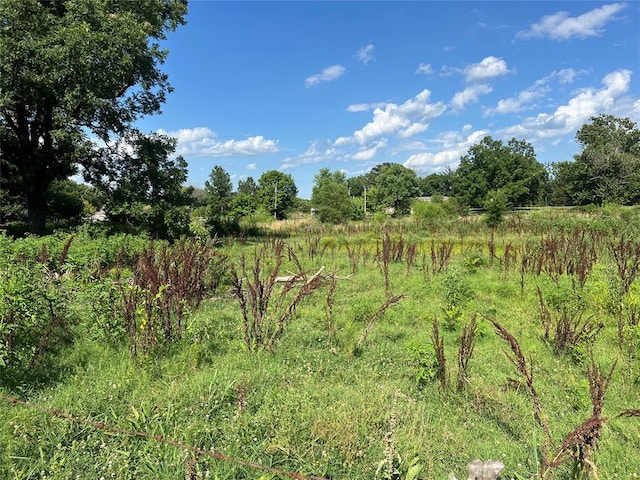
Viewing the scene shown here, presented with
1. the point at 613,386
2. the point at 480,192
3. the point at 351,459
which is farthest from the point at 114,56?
the point at 480,192

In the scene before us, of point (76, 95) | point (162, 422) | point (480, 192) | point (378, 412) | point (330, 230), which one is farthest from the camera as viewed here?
point (480, 192)

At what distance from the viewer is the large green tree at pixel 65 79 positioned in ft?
37.9

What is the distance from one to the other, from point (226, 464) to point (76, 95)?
13.2 meters

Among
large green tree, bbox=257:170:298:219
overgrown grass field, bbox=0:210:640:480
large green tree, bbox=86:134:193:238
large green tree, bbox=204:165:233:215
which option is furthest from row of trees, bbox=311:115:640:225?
overgrown grass field, bbox=0:210:640:480

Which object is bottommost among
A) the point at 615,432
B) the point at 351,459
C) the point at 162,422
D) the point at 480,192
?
the point at 615,432

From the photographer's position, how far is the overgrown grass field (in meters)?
2.52

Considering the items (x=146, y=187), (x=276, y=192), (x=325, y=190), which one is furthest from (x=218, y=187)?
(x=146, y=187)

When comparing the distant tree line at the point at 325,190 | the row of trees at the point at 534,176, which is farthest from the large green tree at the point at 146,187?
the row of trees at the point at 534,176

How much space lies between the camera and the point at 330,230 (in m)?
22.2

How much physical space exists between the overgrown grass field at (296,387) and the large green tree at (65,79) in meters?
8.39

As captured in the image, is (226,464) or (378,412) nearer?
(226,464)

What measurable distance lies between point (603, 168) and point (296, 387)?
4826 centimetres

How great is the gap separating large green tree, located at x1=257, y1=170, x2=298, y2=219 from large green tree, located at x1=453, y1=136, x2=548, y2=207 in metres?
21.4

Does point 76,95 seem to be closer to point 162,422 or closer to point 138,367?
point 138,367
